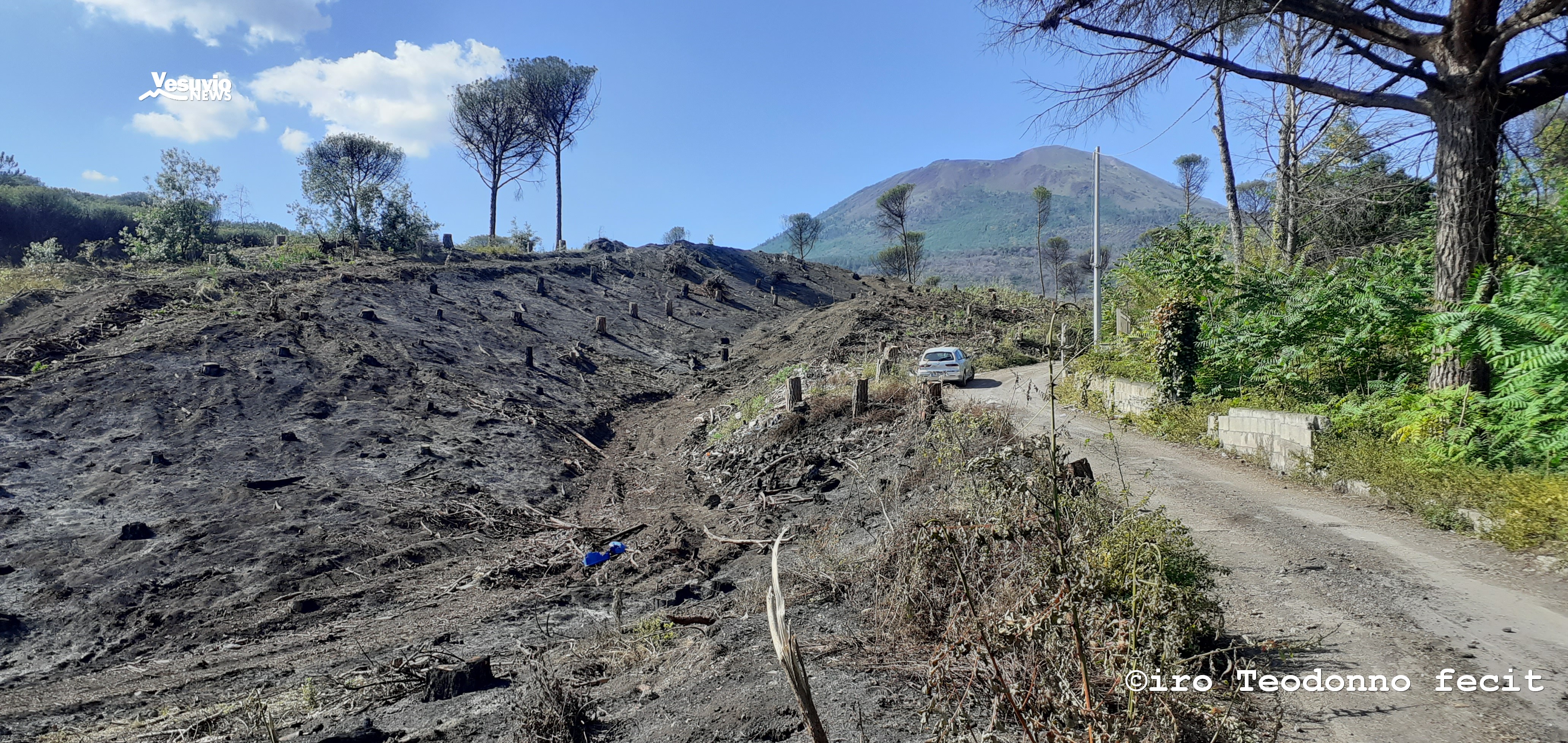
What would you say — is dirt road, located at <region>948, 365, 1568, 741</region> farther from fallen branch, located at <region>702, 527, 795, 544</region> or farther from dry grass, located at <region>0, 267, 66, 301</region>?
dry grass, located at <region>0, 267, 66, 301</region>

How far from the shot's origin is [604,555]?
31.4 ft

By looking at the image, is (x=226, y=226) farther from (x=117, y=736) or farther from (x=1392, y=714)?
(x=1392, y=714)

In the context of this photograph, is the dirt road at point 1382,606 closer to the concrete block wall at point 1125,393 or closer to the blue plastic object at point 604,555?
the concrete block wall at point 1125,393

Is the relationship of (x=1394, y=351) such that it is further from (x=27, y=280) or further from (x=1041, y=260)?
(x=1041, y=260)

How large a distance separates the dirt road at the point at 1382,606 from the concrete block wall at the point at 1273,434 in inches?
15.9

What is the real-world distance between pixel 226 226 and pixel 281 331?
30022 mm

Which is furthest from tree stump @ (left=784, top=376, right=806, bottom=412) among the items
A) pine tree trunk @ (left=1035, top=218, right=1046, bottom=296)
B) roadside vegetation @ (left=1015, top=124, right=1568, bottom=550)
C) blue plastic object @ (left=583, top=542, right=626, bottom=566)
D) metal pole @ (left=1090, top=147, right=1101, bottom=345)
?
pine tree trunk @ (left=1035, top=218, right=1046, bottom=296)

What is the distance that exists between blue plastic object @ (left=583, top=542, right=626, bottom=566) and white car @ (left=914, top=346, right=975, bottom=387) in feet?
31.1

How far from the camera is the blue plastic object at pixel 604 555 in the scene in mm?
9391

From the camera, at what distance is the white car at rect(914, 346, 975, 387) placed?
17922 mm

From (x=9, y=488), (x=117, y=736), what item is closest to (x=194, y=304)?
(x=9, y=488)

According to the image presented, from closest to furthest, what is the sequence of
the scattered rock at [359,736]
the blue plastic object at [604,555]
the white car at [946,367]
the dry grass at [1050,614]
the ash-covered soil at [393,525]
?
the dry grass at [1050,614], the scattered rock at [359,736], the ash-covered soil at [393,525], the blue plastic object at [604,555], the white car at [946,367]

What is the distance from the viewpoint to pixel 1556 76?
785cm

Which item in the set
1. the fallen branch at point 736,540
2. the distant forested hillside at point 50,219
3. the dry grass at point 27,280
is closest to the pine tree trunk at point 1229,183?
the fallen branch at point 736,540
